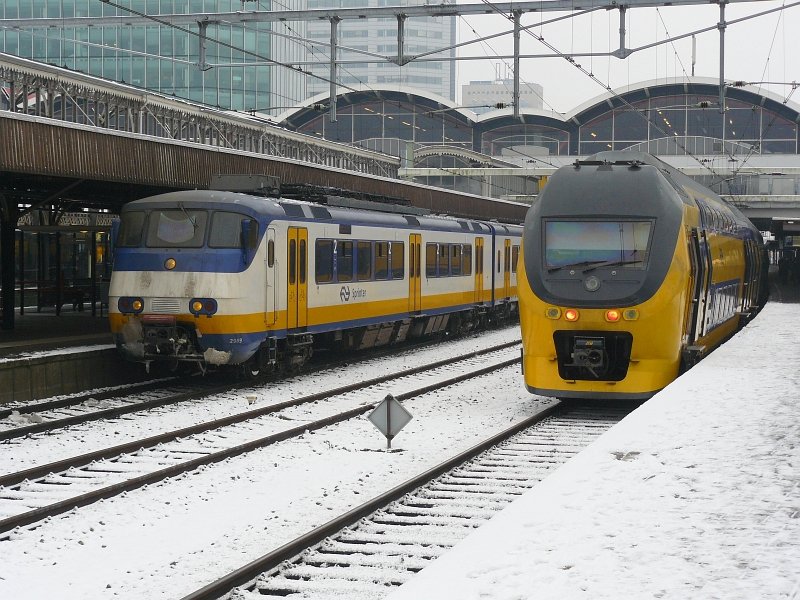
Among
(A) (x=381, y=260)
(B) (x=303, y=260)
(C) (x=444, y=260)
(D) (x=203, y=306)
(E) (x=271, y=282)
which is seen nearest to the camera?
(D) (x=203, y=306)

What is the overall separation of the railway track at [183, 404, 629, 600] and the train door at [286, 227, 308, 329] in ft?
19.2

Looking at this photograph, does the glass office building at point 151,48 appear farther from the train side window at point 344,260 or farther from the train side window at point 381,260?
the train side window at point 344,260

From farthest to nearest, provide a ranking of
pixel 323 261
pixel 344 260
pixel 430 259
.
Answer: pixel 430 259
pixel 344 260
pixel 323 261

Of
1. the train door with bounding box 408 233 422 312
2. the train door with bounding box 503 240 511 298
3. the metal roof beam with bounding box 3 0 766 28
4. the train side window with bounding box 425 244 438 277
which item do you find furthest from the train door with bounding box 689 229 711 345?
the train door with bounding box 503 240 511 298

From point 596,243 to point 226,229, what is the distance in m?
5.49

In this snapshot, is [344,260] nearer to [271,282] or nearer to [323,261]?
[323,261]

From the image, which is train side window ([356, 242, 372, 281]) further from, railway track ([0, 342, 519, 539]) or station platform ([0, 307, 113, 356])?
station platform ([0, 307, 113, 356])

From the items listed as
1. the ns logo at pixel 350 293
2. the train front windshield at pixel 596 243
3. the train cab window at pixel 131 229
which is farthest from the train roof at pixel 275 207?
the train front windshield at pixel 596 243

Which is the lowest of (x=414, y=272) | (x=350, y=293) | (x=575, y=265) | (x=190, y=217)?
(x=350, y=293)

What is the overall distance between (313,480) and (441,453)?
6.26 ft

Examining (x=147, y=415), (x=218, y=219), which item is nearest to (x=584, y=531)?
(x=147, y=415)

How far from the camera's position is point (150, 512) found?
360 inches

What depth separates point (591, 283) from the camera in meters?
13.6

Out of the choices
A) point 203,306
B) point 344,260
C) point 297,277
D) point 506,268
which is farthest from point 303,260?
point 506,268
